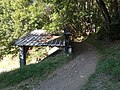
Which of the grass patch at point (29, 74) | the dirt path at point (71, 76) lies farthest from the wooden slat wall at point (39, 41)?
the grass patch at point (29, 74)

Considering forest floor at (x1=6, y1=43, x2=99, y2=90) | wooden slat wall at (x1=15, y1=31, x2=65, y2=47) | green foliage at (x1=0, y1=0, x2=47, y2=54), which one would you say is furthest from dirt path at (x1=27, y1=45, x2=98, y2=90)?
green foliage at (x1=0, y1=0, x2=47, y2=54)

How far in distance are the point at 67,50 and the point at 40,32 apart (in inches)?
179

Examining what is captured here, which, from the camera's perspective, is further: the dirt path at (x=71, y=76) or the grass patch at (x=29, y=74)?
the grass patch at (x=29, y=74)

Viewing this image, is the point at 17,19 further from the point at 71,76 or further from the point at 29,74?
the point at 71,76

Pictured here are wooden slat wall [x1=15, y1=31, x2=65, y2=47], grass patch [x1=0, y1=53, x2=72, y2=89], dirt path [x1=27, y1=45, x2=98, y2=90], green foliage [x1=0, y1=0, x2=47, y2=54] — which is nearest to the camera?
dirt path [x1=27, y1=45, x2=98, y2=90]

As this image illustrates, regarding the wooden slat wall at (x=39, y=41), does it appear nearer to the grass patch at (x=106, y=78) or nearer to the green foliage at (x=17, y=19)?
the green foliage at (x=17, y=19)

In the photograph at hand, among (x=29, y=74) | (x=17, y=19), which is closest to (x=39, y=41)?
(x=29, y=74)

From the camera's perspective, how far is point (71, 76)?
9.91 meters

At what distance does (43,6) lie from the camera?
2075 cm

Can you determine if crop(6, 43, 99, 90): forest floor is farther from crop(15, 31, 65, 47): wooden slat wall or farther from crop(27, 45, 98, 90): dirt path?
crop(15, 31, 65, 47): wooden slat wall

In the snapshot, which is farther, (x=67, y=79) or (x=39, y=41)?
(x=39, y=41)

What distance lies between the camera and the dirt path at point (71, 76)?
8.76 meters

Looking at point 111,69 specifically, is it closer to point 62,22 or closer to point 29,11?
point 62,22

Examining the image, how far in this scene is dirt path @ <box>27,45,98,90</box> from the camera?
28.8ft
